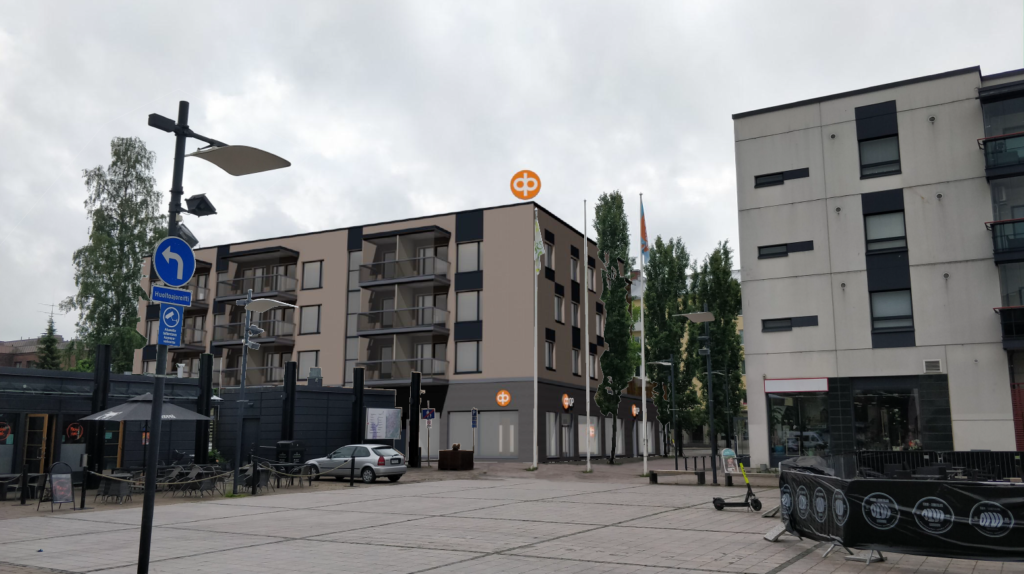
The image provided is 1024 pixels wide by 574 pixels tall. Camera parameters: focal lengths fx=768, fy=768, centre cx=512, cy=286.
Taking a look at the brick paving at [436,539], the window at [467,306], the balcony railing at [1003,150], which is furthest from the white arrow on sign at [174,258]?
the window at [467,306]

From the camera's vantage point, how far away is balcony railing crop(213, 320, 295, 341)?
50.7m

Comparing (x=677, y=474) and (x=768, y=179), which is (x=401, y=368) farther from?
(x=768, y=179)

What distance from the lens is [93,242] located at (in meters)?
47.2

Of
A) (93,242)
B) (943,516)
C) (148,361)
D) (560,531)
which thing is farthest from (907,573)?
(148,361)

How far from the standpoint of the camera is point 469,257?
151 ft

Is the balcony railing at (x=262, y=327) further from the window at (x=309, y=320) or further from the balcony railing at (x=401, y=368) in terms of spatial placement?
the balcony railing at (x=401, y=368)

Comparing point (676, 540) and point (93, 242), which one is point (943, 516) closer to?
point (676, 540)

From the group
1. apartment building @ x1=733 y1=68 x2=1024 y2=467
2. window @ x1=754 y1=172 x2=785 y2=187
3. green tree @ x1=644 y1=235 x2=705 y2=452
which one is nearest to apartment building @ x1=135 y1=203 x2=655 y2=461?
green tree @ x1=644 y1=235 x2=705 y2=452

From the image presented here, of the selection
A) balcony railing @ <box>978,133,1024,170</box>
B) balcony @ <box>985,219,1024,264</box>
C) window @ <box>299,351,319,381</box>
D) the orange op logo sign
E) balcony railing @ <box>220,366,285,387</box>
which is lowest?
balcony railing @ <box>220,366,285,387</box>

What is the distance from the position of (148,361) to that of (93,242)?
11.9 meters

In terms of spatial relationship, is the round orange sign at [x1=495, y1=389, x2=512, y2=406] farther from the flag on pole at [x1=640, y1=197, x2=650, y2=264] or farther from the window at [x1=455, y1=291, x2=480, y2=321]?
the flag on pole at [x1=640, y1=197, x2=650, y2=264]

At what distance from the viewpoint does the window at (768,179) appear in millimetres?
32188

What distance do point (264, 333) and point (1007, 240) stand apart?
137 ft

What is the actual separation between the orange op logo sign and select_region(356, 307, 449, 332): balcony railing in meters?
9.71
